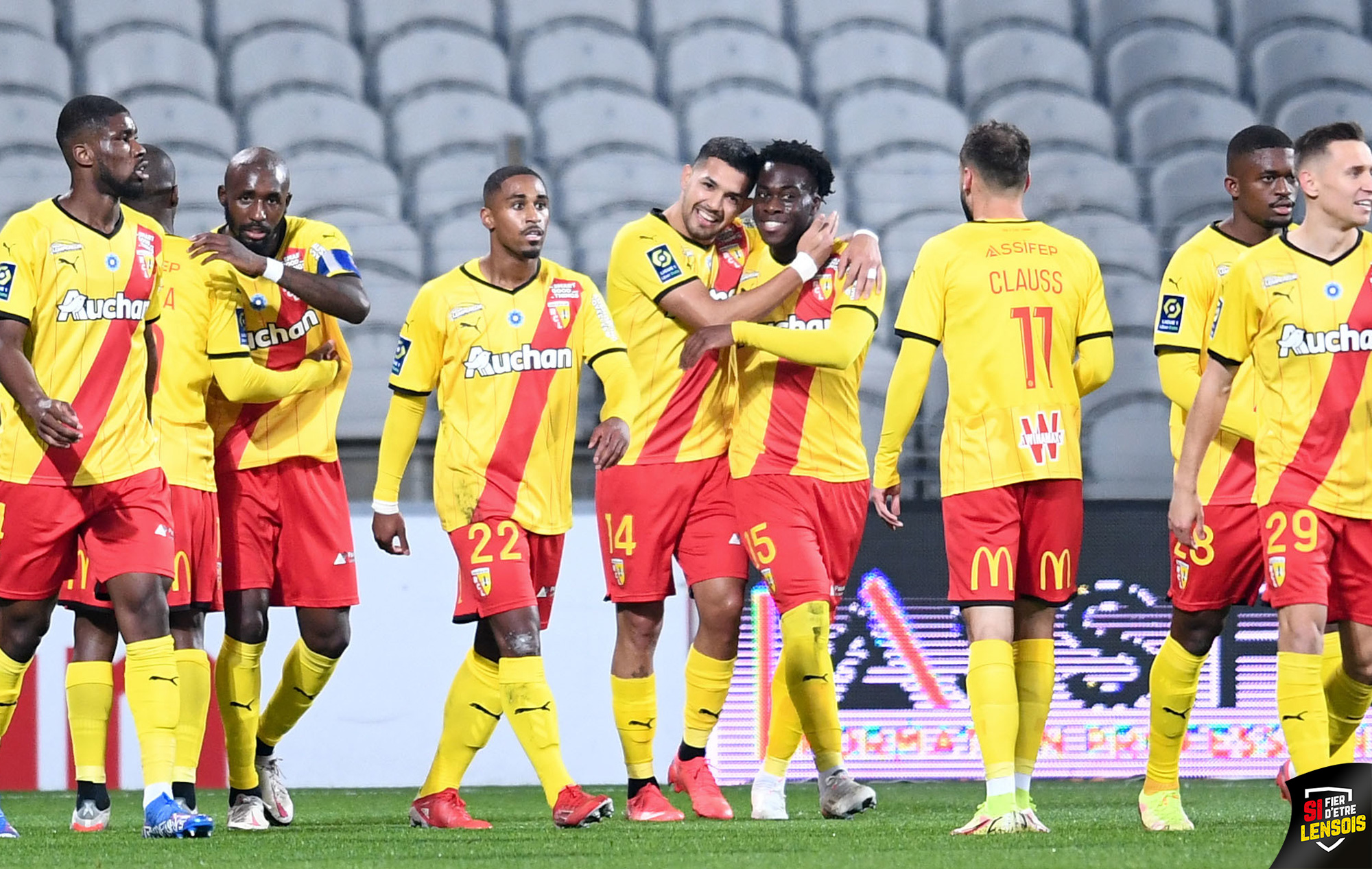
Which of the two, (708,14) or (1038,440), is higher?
(708,14)

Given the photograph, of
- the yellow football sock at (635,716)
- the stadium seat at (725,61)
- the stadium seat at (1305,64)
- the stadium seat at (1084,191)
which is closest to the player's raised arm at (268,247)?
the yellow football sock at (635,716)

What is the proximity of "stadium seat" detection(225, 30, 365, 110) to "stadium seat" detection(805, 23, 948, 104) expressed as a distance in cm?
280

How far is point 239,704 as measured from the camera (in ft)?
20.2

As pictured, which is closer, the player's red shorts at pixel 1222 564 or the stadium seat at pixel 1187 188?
the player's red shorts at pixel 1222 564

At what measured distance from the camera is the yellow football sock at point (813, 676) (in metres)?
5.83

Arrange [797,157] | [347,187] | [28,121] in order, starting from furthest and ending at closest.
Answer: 1. [28,121]
2. [347,187]
3. [797,157]

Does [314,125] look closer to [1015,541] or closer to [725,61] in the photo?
[725,61]

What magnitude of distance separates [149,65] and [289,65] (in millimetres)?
941

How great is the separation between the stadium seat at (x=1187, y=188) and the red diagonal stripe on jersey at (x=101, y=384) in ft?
19.8

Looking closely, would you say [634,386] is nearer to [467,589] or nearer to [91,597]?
[467,589]

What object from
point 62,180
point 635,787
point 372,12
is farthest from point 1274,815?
point 372,12

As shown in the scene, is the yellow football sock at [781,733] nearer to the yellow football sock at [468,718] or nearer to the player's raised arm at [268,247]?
the yellow football sock at [468,718]

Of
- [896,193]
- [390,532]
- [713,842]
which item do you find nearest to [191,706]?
[390,532]

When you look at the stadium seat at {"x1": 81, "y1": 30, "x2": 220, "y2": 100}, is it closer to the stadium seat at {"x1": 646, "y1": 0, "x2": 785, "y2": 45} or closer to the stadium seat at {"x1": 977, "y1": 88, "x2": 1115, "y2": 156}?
the stadium seat at {"x1": 646, "y1": 0, "x2": 785, "y2": 45}
